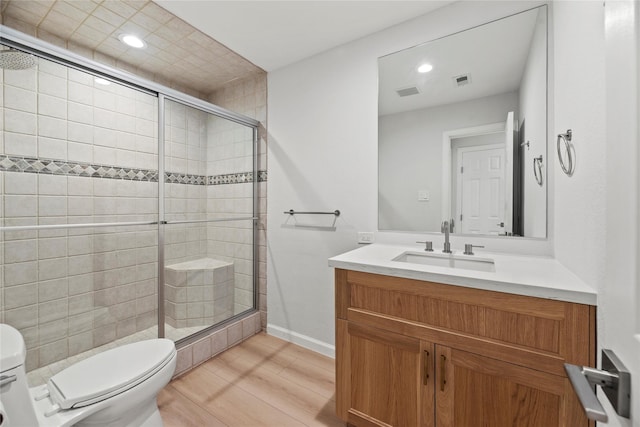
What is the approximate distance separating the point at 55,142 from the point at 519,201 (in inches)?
112

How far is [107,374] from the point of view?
3.92ft

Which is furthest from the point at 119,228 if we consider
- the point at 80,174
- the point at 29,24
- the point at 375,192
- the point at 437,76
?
the point at 437,76

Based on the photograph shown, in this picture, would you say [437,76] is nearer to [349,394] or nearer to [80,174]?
[349,394]

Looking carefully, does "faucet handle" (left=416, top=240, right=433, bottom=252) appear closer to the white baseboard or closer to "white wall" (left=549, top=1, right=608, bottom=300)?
"white wall" (left=549, top=1, right=608, bottom=300)

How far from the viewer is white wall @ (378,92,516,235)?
1704 millimetres

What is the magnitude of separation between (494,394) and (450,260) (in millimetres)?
664

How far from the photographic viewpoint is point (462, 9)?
163 cm

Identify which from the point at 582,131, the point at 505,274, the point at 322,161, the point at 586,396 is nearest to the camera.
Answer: the point at 586,396

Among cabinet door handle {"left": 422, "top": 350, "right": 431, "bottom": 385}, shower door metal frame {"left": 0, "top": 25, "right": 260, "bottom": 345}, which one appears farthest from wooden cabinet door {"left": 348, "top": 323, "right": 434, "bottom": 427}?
shower door metal frame {"left": 0, "top": 25, "right": 260, "bottom": 345}

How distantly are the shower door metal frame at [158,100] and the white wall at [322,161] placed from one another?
0.61 feet

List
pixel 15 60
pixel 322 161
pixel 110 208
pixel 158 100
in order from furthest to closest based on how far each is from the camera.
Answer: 1. pixel 322 161
2. pixel 110 208
3. pixel 158 100
4. pixel 15 60

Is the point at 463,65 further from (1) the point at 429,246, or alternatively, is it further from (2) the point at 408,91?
(1) the point at 429,246

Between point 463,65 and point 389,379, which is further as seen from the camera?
point 463,65

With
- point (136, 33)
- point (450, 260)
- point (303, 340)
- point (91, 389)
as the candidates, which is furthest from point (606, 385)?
point (136, 33)
